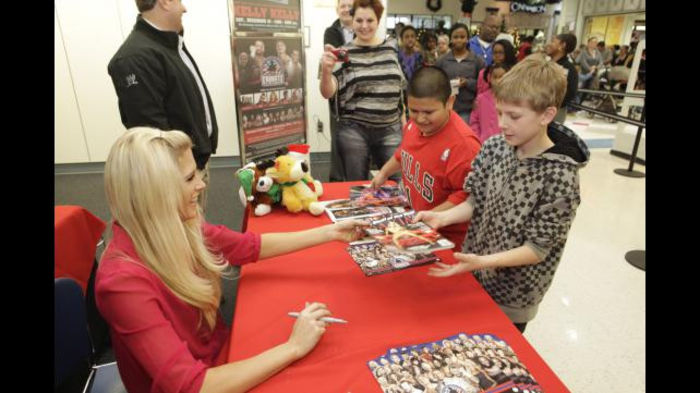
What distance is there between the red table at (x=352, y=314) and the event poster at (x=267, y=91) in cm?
248

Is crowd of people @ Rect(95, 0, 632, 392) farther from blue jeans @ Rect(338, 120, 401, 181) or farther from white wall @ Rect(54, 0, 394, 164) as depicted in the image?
white wall @ Rect(54, 0, 394, 164)

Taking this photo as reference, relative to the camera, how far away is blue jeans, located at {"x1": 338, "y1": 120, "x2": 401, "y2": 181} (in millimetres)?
2662

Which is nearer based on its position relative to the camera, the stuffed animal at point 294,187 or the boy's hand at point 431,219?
the boy's hand at point 431,219

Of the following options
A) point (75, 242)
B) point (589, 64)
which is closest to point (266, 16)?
point (75, 242)

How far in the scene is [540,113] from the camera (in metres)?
1.18

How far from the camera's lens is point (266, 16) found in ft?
11.4

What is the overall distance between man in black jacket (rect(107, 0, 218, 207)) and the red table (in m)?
0.81

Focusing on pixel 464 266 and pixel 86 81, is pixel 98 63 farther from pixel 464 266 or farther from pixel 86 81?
pixel 464 266

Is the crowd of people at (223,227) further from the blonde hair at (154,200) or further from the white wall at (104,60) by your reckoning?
the white wall at (104,60)

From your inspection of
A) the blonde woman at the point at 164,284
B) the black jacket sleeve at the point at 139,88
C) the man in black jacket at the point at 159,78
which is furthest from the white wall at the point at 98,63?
the blonde woman at the point at 164,284

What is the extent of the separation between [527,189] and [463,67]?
2.93m

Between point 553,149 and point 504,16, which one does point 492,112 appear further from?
point 504,16

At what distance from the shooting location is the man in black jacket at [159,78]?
76.3 inches
